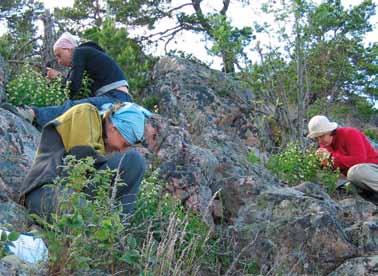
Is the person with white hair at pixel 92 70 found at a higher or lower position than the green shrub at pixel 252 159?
higher

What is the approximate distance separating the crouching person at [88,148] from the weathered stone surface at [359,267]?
1.87m

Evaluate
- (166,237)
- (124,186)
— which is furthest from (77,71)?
(166,237)

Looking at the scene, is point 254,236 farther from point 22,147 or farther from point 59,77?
point 59,77

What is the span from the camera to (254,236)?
6.25 meters

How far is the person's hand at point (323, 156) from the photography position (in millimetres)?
8645

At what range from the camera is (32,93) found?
23.7 ft

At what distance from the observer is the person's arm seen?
7.25 meters

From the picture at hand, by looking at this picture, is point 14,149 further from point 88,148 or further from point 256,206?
point 256,206

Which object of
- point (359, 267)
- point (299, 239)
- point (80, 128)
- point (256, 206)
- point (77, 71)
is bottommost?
point (359, 267)

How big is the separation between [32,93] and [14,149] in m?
1.51

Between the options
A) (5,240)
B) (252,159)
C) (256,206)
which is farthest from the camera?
(252,159)

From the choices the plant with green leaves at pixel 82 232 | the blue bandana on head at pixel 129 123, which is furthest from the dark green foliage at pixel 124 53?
the plant with green leaves at pixel 82 232

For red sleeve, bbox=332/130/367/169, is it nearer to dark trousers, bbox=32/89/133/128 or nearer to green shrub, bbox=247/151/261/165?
green shrub, bbox=247/151/261/165

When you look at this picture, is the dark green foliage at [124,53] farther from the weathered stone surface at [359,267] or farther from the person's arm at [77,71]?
the weathered stone surface at [359,267]
